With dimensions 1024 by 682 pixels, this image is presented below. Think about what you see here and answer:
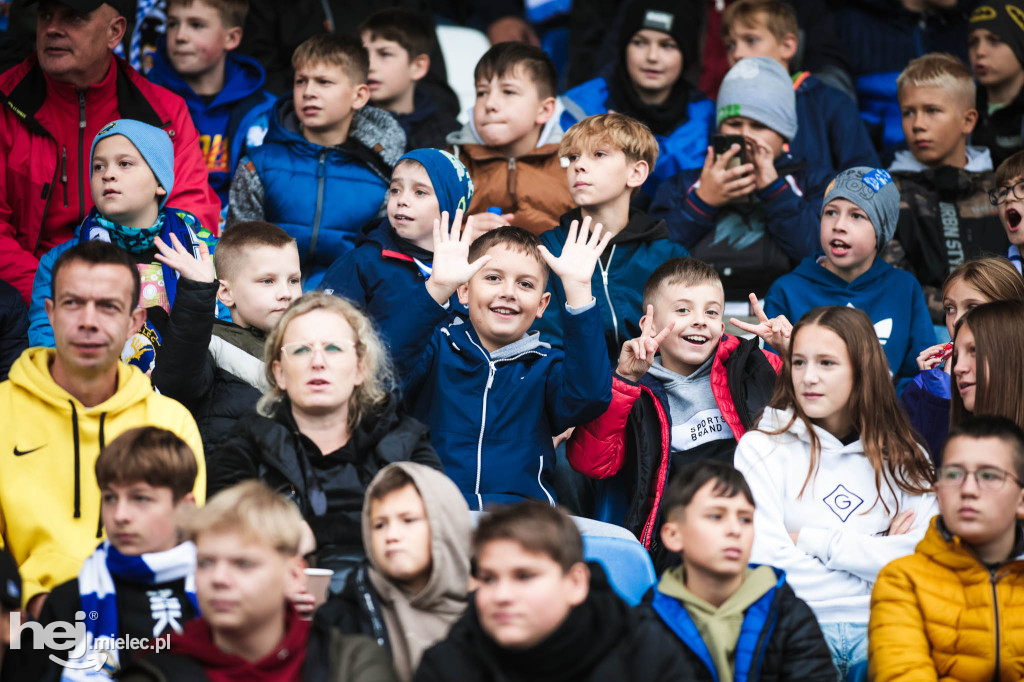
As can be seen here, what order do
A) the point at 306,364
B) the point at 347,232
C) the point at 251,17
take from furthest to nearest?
the point at 251,17 < the point at 347,232 < the point at 306,364

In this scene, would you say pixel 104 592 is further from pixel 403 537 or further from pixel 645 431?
pixel 645 431

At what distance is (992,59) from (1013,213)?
1593 millimetres

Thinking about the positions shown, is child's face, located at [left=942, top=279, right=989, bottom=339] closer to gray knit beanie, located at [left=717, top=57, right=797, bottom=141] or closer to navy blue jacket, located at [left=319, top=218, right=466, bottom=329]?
gray knit beanie, located at [left=717, top=57, right=797, bottom=141]

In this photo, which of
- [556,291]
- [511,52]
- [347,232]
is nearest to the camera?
[556,291]

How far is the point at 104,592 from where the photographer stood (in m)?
2.96

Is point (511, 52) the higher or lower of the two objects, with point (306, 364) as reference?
higher

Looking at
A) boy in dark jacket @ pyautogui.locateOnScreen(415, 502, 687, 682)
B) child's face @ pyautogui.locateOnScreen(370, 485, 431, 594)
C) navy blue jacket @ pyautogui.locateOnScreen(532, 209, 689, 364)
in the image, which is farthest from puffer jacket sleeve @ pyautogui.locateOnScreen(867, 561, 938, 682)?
navy blue jacket @ pyautogui.locateOnScreen(532, 209, 689, 364)

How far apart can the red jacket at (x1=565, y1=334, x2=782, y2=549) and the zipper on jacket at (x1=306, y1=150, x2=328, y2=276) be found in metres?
1.85

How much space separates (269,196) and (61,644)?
290 centimetres

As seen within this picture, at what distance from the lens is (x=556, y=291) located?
5004mm

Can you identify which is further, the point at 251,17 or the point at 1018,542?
the point at 251,17

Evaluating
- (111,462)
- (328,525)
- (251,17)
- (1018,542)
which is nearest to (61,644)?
(111,462)

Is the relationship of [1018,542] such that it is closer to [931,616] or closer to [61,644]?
[931,616]

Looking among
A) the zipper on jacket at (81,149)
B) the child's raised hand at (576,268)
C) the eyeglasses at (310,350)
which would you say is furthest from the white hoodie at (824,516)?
the zipper on jacket at (81,149)
